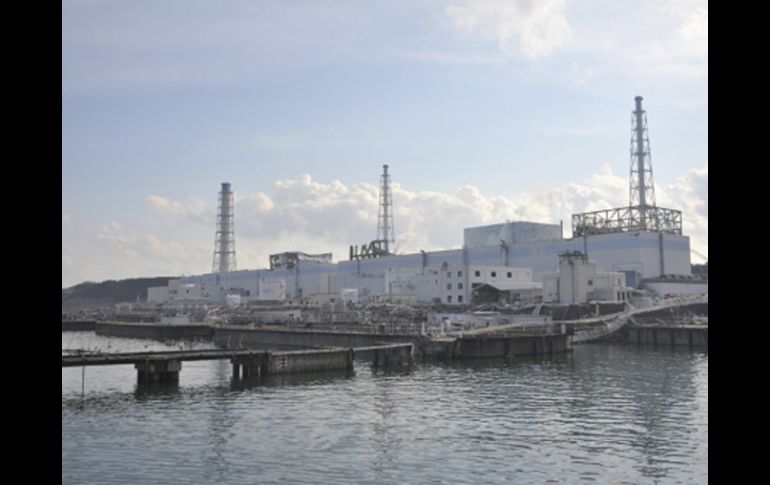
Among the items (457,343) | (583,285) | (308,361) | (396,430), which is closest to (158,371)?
(308,361)

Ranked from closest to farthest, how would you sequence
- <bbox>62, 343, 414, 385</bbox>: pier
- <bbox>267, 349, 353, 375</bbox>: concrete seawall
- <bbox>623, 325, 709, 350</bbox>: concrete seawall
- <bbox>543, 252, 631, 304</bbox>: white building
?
<bbox>62, 343, 414, 385</bbox>: pier < <bbox>267, 349, 353, 375</bbox>: concrete seawall < <bbox>623, 325, 709, 350</bbox>: concrete seawall < <bbox>543, 252, 631, 304</bbox>: white building

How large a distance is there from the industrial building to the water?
40.2 metres

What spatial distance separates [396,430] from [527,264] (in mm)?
76312

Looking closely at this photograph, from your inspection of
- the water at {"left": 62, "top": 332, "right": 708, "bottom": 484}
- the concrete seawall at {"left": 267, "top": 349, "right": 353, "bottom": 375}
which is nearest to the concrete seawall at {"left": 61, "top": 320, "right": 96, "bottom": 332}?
the water at {"left": 62, "top": 332, "right": 708, "bottom": 484}

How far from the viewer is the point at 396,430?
24453mm

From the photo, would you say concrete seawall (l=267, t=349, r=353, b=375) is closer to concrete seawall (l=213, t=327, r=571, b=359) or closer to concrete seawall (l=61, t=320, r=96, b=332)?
concrete seawall (l=213, t=327, r=571, b=359)

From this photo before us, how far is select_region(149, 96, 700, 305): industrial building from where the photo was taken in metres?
81.8

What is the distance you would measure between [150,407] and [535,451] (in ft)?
57.0

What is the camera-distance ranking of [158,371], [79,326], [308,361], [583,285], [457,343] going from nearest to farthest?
1. [158,371]
2. [308,361]
3. [457,343]
4. [583,285]
5. [79,326]

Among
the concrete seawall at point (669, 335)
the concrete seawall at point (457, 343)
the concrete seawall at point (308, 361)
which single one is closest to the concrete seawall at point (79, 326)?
the concrete seawall at point (457, 343)

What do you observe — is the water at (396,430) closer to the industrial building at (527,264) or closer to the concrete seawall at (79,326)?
the industrial building at (527,264)

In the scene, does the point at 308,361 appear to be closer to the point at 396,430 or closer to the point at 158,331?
the point at 396,430

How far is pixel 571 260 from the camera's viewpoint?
263ft
